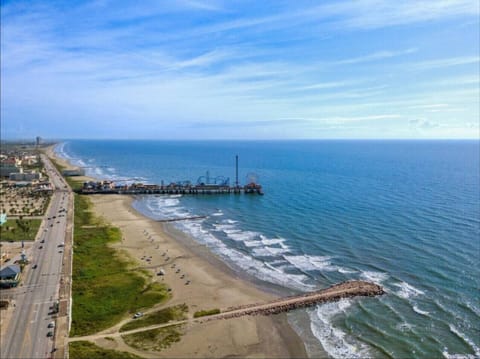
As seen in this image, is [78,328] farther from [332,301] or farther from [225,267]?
[332,301]

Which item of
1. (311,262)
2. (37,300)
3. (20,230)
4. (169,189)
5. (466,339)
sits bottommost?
(466,339)

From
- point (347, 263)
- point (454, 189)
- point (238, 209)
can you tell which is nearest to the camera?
point (347, 263)

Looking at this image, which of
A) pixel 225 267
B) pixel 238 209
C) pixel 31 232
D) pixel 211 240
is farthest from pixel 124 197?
pixel 225 267

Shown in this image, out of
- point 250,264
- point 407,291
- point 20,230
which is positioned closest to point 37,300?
point 250,264

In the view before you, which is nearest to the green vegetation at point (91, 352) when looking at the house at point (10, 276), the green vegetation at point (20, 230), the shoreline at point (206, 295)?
the shoreline at point (206, 295)

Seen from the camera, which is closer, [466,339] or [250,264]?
[466,339]

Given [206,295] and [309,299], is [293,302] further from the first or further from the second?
[206,295]
